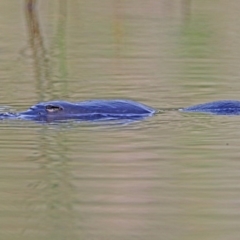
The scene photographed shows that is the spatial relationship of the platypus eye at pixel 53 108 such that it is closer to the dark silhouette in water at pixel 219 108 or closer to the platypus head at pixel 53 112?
the platypus head at pixel 53 112

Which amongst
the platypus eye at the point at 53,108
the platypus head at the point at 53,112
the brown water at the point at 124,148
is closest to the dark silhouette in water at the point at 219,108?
the brown water at the point at 124,148

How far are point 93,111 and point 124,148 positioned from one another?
151 cm

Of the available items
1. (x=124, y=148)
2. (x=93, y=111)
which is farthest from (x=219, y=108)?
(x=124, y=148)

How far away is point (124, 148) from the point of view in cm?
812

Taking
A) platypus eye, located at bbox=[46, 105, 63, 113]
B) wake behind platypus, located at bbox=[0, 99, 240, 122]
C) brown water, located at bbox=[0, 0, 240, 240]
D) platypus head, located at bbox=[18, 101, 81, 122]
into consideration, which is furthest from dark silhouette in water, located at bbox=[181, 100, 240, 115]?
platypus eye, located at bbox=[46, 105, 63, 113]

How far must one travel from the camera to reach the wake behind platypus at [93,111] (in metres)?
9.46

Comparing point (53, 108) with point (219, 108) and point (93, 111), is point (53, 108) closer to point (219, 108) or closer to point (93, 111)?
point (93, 111)

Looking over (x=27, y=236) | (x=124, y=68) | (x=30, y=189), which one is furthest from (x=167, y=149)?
(x=124, y=68)

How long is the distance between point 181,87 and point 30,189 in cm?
520

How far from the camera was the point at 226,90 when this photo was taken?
37.6ft

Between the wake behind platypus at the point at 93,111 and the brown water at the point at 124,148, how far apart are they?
0.73 feet

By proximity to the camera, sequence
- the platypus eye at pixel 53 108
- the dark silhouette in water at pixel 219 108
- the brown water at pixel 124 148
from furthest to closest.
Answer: the dark silhouette in water at pixel 219 108, the platypus eye at pixel 53 108, the brown water at pixel 124 148

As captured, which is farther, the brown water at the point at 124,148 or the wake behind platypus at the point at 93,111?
the wake behind platypus at the point at 93,111

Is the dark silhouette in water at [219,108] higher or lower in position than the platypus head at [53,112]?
lower
